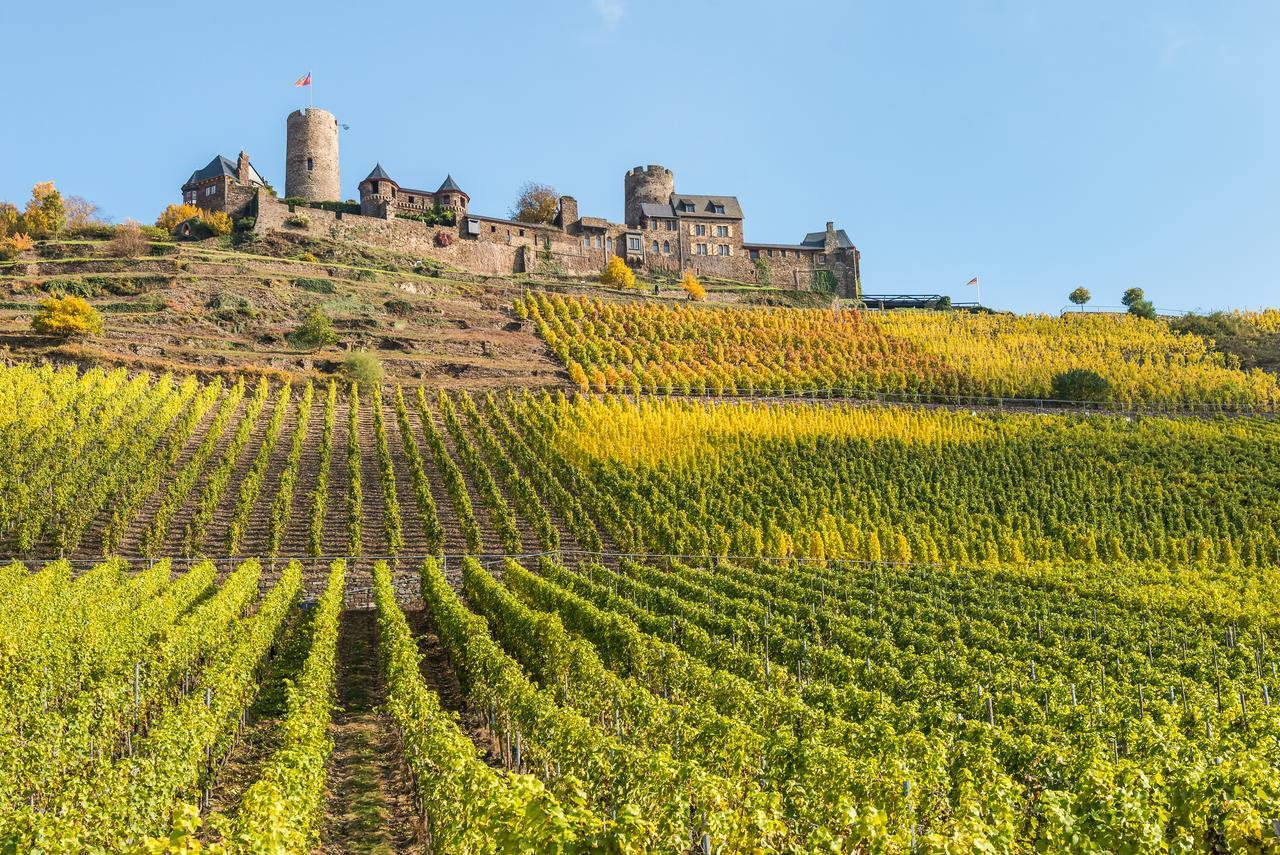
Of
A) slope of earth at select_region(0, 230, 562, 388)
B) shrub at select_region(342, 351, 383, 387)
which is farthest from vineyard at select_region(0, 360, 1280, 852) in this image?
slope of earth at select_region(0, 230, 562, 388)

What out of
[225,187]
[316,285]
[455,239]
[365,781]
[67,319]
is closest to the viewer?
[365,781]

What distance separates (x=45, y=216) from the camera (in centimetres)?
7119

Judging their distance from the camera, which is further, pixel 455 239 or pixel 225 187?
pixel 455 239

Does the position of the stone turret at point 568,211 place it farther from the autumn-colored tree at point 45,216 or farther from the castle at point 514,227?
the autumn-colored tree at point 45,216

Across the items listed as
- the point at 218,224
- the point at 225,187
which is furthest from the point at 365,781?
the point at 225,187

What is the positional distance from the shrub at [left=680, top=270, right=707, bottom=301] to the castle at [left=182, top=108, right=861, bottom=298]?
5.06 m

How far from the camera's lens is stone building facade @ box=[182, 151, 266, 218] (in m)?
74.1

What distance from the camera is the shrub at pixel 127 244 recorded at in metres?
64.8

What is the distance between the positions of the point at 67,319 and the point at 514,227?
39722 millimetres

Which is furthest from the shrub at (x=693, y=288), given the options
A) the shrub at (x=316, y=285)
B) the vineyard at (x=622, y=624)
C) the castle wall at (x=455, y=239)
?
the shrub at (x=316, y=285)

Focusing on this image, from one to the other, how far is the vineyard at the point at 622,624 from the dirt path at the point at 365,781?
74 mm

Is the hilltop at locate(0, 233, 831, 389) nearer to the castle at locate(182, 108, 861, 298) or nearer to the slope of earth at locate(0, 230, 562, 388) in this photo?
the slope of earth at locate(0, 230, 562, 388)

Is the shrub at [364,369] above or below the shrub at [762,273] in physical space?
below

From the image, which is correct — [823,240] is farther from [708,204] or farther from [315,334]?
[315,334]
